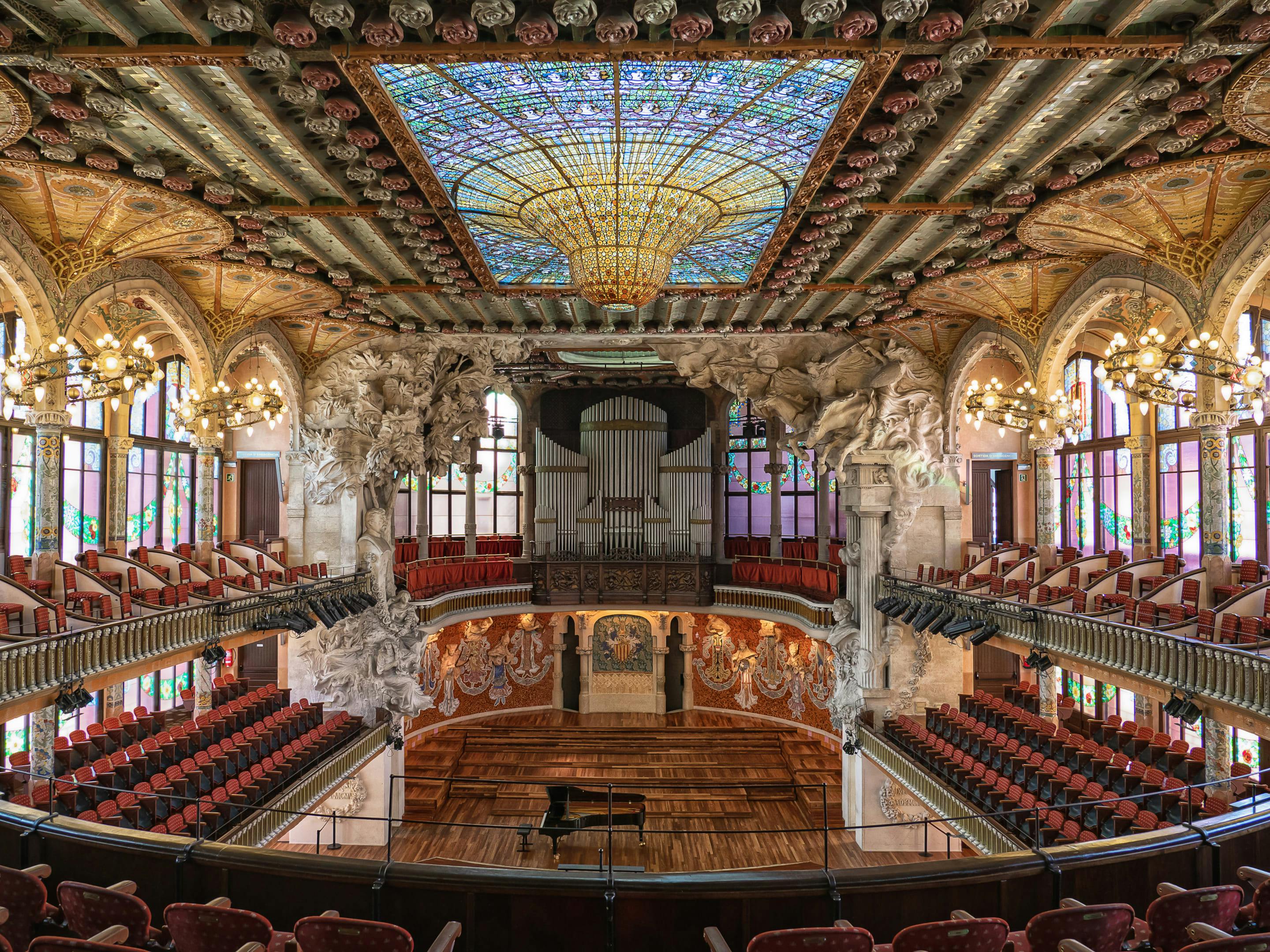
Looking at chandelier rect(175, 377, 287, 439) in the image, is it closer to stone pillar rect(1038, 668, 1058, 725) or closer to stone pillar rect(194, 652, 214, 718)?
stone pillar rect(194, 652, 214, 718)

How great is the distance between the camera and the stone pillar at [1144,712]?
17.8 metres

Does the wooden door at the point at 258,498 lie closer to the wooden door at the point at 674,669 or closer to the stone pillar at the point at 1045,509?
the wooden door at the point at 674,669

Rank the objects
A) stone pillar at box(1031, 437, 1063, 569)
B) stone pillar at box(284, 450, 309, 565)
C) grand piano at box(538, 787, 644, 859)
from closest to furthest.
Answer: grand piano at box(538, 787, 644, 859), stone pillar at box(1031, 437, 1063, 569), stone pillar at box(284, 450, 309, 565)

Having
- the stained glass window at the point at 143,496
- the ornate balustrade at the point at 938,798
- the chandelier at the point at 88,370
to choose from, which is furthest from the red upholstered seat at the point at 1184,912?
the stained glass window at the point at 143,496

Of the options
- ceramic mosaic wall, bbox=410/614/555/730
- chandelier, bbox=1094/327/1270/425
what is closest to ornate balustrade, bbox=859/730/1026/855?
chandelier, bbox=1094/327/1270/425

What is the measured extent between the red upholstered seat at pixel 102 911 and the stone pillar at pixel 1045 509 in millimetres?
17082

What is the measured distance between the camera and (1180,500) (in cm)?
1758

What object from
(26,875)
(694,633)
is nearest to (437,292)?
(26,875)

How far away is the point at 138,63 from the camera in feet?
23.6

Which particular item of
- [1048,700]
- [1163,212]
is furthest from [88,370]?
[1048,700]

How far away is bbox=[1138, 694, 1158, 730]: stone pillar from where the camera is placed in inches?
702

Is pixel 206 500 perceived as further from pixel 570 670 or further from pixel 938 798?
pixel 938 798

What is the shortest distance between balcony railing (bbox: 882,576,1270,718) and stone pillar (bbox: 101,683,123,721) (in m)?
17.4

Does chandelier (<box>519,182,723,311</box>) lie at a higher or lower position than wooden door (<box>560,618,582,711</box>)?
higher
